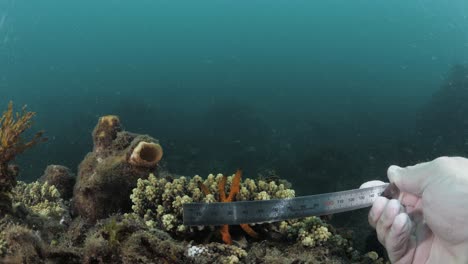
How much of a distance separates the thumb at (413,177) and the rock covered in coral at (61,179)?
5.80 m

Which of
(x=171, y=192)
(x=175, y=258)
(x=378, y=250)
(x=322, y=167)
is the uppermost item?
(x=175, y=258)

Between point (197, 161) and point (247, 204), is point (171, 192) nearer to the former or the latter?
point (247, 204)

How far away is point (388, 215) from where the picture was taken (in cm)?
319

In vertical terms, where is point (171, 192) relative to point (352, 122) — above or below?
above

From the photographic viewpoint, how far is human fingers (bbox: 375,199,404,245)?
317cm

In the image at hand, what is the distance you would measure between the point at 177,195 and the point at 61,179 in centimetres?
336

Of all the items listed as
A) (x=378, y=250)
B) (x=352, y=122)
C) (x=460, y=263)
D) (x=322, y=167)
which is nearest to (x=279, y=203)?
(x=460, y=263)

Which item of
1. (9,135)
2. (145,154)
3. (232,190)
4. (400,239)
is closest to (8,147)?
(9,135)

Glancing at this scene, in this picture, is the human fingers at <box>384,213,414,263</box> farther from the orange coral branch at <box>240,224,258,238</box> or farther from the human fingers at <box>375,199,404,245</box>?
the orange coral branch at <box>240,224,258,238</box>

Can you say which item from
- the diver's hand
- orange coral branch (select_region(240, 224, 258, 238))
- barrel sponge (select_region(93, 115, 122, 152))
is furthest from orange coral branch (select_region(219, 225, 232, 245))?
barrel sponge (select_region(93, 115, 122, 152))

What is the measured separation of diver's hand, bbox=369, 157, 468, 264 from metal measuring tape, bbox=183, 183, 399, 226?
1.28 ft

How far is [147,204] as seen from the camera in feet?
15.5

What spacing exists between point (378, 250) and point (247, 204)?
388cm

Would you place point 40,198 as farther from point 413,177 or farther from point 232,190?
point 413,177
